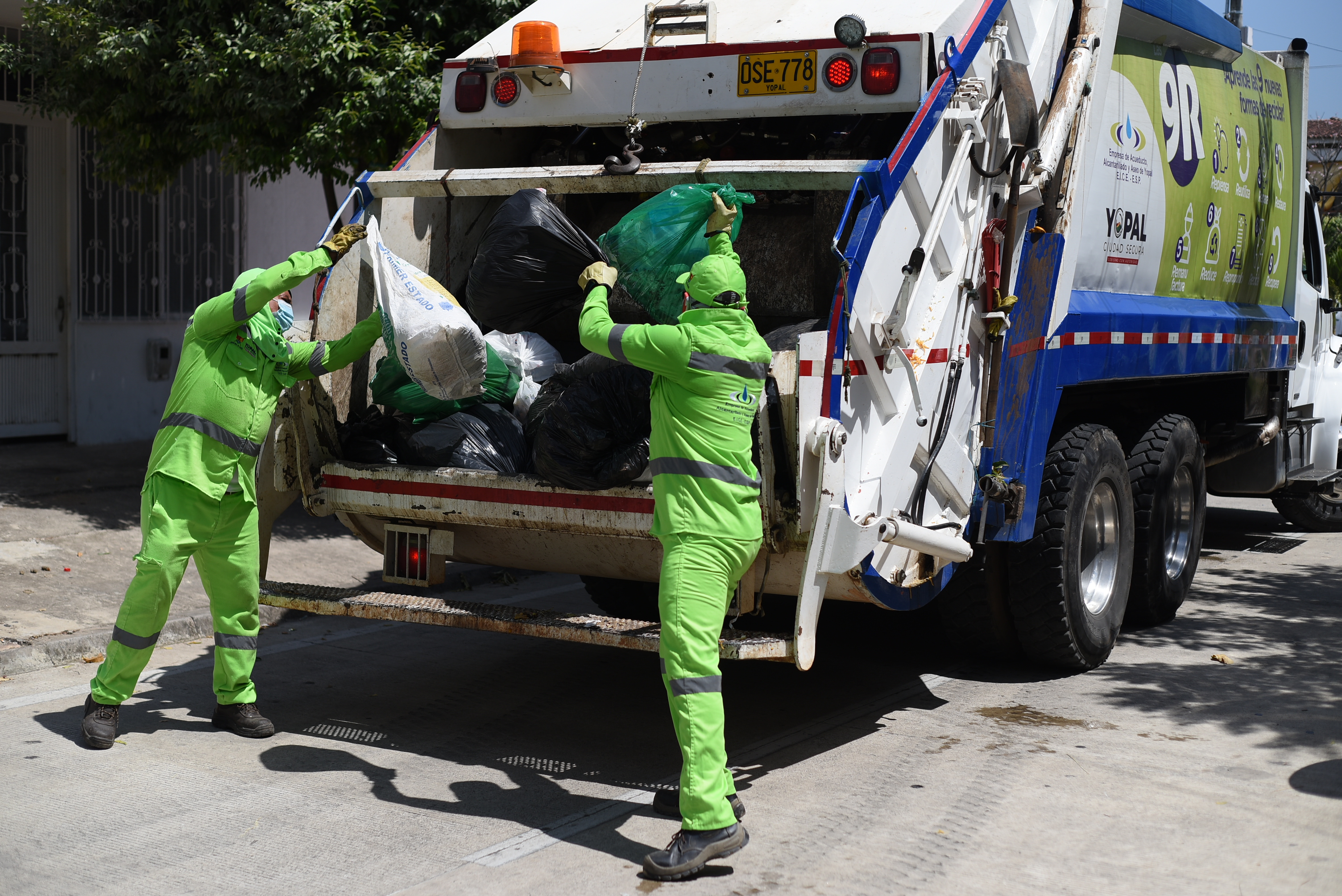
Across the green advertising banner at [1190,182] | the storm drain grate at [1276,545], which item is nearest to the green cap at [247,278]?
the green advertising banner at [1190,182]

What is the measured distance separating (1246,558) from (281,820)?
6.70 metres

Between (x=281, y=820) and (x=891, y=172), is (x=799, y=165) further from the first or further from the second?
(x=281, y=820)

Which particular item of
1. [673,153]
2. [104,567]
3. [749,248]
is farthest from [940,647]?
[104,567]

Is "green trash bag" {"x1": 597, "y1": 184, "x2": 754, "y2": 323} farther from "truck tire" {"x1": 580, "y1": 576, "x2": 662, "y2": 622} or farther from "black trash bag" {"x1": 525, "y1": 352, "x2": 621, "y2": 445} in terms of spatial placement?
"truck tire" {"x1": 580, "y1": 576, "x2": 662, "y2": 622}

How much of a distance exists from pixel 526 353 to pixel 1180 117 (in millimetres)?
3306

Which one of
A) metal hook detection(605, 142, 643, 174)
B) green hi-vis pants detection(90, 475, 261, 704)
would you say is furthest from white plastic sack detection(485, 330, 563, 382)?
green hi-vis pants detection(90, 475, 261, 704)

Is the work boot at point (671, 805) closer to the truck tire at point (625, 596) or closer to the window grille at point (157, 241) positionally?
the truck tire at point (625, 596)

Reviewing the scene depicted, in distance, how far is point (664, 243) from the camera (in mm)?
4500

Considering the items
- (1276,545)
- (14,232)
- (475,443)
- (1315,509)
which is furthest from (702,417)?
(14,232)

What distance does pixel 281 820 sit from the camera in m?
3.90

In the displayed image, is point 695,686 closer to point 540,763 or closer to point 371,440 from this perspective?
point 540,763

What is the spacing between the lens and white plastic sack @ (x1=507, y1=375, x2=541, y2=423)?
17.0 ft

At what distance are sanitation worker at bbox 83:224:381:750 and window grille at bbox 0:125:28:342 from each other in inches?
237

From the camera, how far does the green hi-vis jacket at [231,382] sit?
14.8ft
